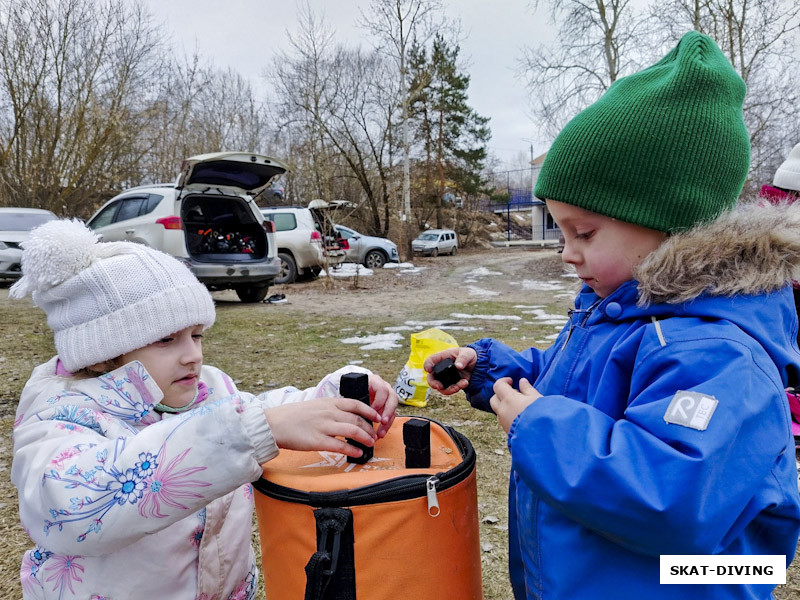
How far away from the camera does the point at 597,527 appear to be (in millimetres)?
916

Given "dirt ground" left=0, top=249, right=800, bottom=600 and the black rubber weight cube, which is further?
"dirt ground" left=0, top=249, right=800, bottom=600

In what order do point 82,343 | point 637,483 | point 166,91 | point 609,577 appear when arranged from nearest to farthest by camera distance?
point 637,483 < point 609,577 < point 82,343 < point 166,91

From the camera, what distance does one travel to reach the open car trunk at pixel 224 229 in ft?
28.2

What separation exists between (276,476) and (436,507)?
33 centimetres

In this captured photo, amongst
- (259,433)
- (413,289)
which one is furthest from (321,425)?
(413,289)

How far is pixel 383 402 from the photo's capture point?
1.39m

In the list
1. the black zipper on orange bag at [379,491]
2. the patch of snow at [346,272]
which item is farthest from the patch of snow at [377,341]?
the patch of snow at [346,272]

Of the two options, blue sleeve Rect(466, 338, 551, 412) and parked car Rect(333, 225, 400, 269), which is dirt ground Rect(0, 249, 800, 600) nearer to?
blue sleeve Rect(466, 338, 551, 412)

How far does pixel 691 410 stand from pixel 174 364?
1.14 m

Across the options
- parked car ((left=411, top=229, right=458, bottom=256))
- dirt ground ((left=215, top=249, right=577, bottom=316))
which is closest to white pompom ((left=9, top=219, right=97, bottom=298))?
dirt ground ((left=215, top=249, right=577, bottom=316))

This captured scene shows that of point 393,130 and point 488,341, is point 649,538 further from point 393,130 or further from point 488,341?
point 393,130

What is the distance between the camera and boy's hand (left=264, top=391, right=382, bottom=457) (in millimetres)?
1140

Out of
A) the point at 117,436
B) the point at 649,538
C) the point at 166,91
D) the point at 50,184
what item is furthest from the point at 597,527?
the point at 166,91

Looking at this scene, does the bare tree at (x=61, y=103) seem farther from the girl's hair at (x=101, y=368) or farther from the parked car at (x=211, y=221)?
the girl's hair at (x=101, y=368)
